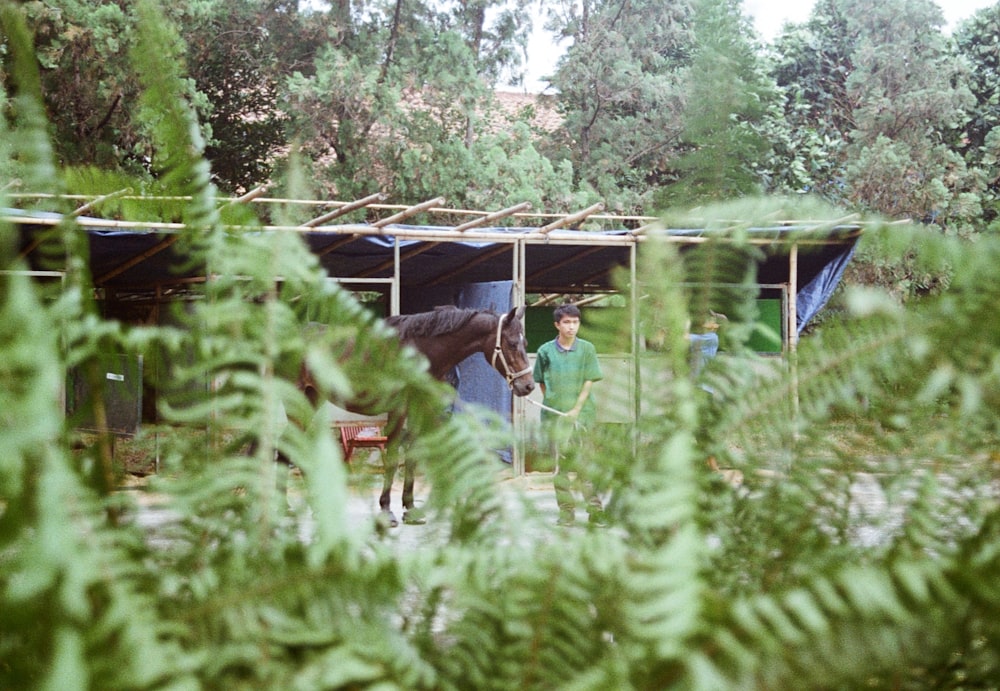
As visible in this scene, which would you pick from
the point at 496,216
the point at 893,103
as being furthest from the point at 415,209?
the point at 893,103

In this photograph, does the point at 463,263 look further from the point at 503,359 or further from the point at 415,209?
the point at 503,359

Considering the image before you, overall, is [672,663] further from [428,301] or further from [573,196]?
[573,196]

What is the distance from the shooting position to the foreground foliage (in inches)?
14.6

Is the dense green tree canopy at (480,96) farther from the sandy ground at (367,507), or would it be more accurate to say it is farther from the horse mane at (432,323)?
the sandy ground at (367,507)

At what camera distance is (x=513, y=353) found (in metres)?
7.25

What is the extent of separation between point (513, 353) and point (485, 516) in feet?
21.7

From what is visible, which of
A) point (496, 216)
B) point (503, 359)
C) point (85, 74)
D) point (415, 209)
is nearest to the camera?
point (503, 359)

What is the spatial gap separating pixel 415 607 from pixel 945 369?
11.6 inches

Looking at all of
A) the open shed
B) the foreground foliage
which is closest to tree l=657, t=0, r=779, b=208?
the foreground foliage

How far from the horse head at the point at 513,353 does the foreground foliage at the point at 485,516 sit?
255 inches

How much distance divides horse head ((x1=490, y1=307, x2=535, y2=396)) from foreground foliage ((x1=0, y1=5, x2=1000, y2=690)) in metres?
6.49

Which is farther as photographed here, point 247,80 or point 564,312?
point 247,80

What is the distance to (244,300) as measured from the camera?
0.58 m

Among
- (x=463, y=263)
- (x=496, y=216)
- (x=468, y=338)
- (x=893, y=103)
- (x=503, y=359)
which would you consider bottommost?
(x=503, y=359)
